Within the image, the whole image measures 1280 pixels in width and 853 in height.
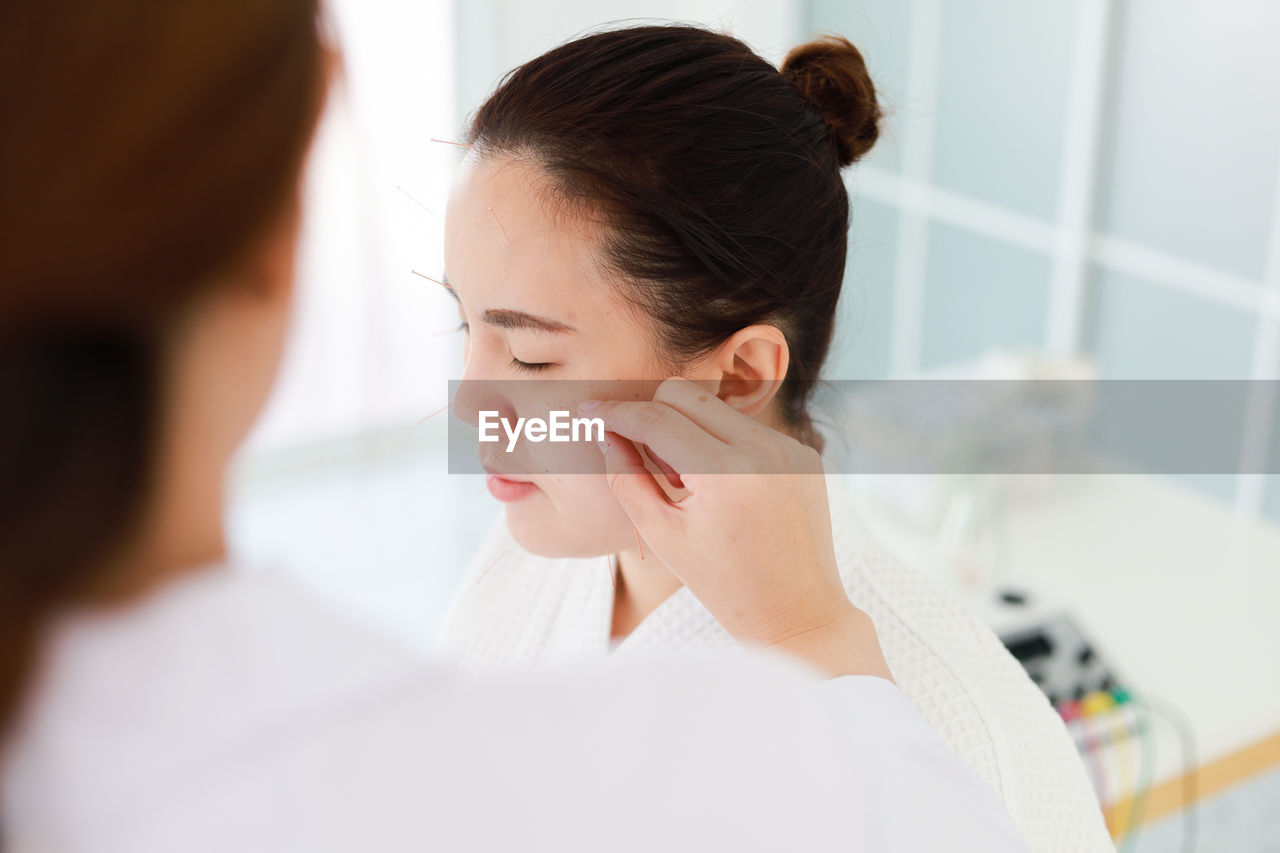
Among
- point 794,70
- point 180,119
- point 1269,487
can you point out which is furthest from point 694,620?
point 1269,487

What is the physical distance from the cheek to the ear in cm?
12

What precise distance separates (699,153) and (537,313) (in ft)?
0.53

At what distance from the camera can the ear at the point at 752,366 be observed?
0.89m

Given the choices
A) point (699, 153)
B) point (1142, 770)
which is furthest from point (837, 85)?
point (1142, 770)

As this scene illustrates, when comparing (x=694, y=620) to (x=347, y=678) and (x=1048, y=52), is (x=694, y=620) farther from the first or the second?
(x=1048, y=52)

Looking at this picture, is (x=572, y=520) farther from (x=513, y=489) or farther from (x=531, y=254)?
(x=531, y=254)

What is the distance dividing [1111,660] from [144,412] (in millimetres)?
1483

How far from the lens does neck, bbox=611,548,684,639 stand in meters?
1.00

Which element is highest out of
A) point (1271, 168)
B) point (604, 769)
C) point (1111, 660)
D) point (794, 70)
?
point (794, 70)

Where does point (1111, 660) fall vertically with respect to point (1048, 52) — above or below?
below

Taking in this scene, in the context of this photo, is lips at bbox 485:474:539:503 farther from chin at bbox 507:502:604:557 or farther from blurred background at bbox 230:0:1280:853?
blurred background at bbox 230:0:1280:853

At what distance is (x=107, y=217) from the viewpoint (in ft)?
1.09

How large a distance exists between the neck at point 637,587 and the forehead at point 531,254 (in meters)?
0.23

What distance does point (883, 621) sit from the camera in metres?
0.87
